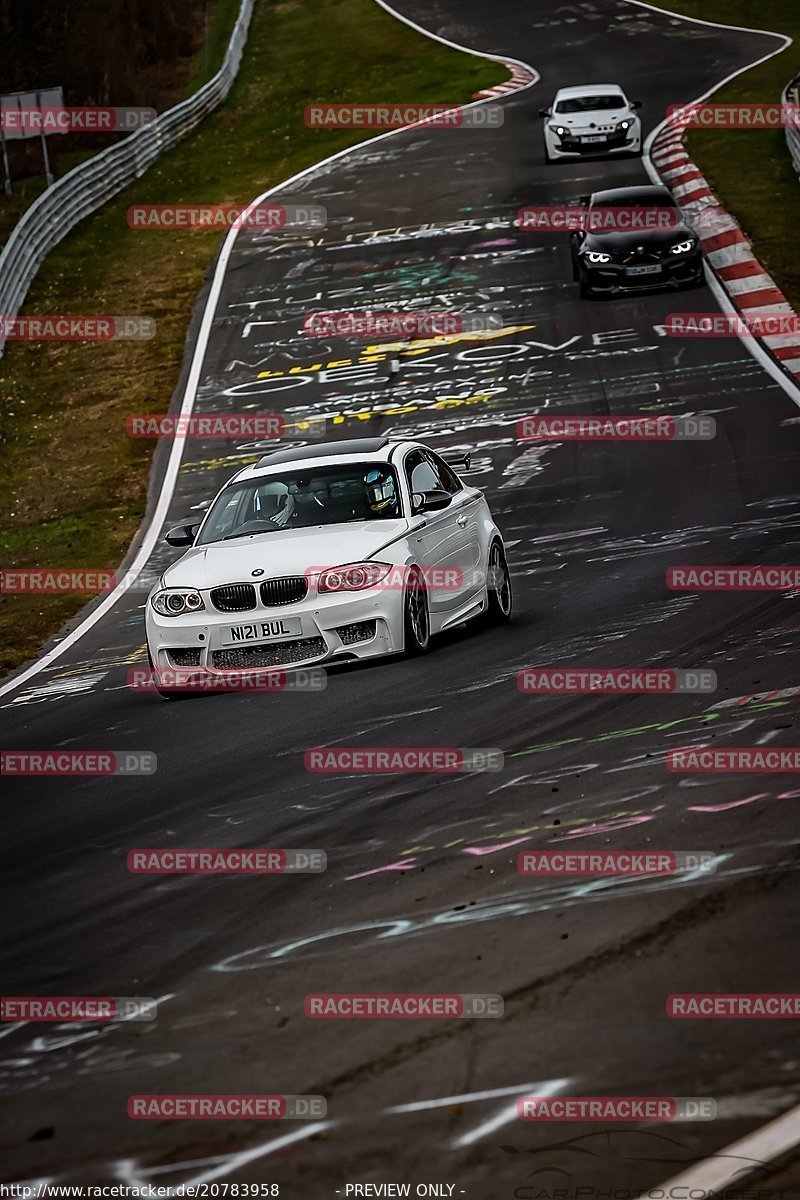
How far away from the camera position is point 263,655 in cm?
1117

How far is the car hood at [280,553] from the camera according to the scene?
36.9ft

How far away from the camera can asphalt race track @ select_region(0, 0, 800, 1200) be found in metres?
4.68

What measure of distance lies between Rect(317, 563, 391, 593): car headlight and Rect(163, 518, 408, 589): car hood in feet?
0.20

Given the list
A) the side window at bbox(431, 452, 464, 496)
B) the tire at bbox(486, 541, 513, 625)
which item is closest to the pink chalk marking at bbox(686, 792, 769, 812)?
the tire at bbox(486, 541, 513, 625)

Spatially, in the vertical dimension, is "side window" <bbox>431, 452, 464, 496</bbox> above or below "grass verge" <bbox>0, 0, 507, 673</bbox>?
above

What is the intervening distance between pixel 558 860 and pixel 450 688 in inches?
144

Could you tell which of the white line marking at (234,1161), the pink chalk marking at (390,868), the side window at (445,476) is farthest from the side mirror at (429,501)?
the white line marking at (234,1161)

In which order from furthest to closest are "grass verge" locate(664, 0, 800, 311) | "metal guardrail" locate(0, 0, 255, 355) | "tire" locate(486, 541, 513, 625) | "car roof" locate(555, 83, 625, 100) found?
1. "car roof" locate(555, 83, 625, 100)
2. "metal guardrail" locate(0, 0, 255, 355)
3. "grass verge" locate(664, 0, 800, 311)
4. "tire" locate(486, 541, 513, 625)

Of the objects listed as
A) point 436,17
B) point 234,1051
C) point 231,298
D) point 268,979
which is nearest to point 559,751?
point 268,979

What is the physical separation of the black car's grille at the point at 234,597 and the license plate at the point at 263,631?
6.6 inches

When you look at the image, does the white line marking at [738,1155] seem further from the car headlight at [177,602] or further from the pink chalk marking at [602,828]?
the car headlight at [177,602]

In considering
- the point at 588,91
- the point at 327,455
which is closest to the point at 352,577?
the point at 327,455

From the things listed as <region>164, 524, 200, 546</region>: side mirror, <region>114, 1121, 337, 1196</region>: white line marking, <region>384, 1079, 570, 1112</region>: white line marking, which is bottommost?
<region>164, 524, 200, 546</region>: side mirror

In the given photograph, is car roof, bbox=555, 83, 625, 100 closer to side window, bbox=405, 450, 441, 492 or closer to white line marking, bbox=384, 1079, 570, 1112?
side window, bbox=405, 450, 441, 492
